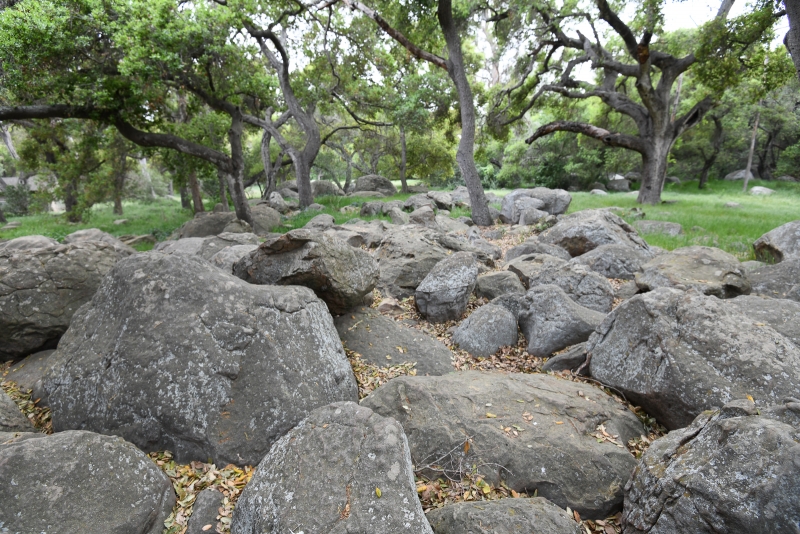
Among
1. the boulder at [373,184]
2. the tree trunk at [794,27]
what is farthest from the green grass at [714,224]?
the boulder at [373,184]

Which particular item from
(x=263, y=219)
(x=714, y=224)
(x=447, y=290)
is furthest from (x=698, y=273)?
(x=263, y=219)

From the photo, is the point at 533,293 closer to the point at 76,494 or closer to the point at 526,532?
the point at 526,532

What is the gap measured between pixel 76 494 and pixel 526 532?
266 centimetres

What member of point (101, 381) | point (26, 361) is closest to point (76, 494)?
point (101, 381)

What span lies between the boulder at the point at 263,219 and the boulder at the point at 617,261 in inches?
402

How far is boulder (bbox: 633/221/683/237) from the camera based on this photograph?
35.5 ft

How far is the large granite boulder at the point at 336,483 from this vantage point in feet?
7.24

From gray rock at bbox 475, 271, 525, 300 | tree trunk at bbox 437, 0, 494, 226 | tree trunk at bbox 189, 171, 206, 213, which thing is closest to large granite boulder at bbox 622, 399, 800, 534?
gray rock at bbox 475, 271, 525, 300

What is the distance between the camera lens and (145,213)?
23328 millimetres

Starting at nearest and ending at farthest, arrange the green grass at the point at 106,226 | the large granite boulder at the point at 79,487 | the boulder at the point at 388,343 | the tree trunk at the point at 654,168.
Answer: the large granite boulder at the point at 79,487
the boulder at the point at 388,343
the green grass at the point at 106,226
the tree trunk at the point at 654,168

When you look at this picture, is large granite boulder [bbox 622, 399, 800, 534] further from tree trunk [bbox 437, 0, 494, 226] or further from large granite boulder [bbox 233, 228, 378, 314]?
tree trunk [bbox 437, 0, 494, 226]

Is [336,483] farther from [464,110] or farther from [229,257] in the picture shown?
[464,110]

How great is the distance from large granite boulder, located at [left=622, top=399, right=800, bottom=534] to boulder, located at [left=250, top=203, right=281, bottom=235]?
1299 centimetres

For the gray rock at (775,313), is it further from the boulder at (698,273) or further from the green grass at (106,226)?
the green grass at (106,226)
